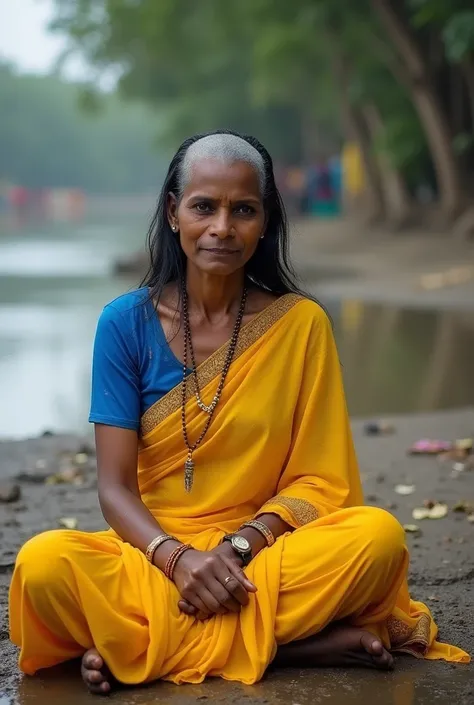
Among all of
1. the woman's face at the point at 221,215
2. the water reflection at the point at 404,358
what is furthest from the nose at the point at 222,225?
the water reflection at the point at 404,358

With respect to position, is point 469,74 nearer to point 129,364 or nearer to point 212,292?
point 212,292

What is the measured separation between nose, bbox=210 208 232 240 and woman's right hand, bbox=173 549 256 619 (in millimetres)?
882

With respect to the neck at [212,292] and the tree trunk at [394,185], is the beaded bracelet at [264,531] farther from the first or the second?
the tree trunk at [394,185]

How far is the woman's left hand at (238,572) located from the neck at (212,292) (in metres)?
0.73

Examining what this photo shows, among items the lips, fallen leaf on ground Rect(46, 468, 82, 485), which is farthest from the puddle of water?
fallen leaf on ground Rect(46, 468, 82, 485)

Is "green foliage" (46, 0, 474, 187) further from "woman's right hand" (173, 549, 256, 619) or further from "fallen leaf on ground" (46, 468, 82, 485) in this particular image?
"woman's right hand" (173, 549, 256, 619)

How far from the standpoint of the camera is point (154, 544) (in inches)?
125

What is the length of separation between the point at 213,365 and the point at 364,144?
86.3 ft

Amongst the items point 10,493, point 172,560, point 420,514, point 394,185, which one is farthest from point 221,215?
point 394,185

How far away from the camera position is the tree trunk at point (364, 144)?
2691 cm

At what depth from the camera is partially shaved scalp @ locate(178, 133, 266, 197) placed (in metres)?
3.34

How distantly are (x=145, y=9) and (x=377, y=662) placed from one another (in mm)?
29695

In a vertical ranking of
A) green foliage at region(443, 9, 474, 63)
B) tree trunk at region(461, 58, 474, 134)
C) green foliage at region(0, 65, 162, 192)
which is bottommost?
green foliage at region(0, 65, 162, 192)

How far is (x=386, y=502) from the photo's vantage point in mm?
5266
